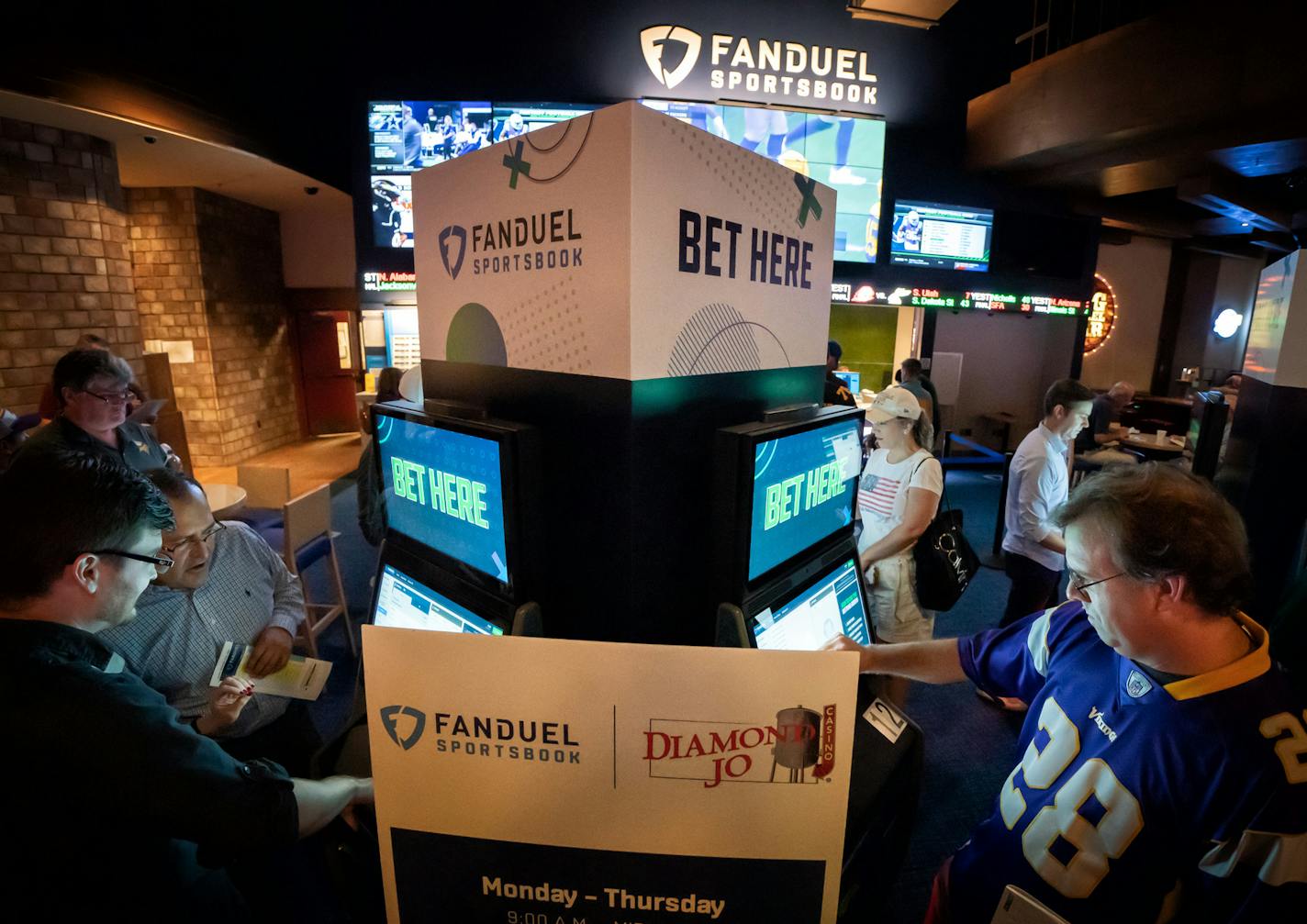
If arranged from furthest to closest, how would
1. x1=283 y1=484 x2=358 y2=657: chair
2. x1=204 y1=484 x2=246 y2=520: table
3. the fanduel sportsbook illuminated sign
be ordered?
1. the fanduel sportsbook illuminated sign
2. x1=204 y1=484 x2=246 y2=520: table
3. x1=283 y1=484 x2=358 y2=657: chair

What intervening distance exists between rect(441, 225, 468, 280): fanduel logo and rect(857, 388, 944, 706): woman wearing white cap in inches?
70.2

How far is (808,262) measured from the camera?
178cm

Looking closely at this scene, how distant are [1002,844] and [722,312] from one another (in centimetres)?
129

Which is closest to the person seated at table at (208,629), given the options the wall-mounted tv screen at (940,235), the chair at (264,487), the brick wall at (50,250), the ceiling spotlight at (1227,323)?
the chair at (264,487)

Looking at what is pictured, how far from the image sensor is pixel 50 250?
521cm

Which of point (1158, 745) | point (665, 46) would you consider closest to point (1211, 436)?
point (1158, 745)

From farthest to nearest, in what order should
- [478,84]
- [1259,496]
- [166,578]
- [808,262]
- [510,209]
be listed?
[478,84] → [1259,496] → [808,262] → [166,578] → [510,209]

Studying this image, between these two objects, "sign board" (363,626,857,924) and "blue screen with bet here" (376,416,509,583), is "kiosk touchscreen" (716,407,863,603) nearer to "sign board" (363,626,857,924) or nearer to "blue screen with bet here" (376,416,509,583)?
"blue screen with bet here" (376,416,509,583)

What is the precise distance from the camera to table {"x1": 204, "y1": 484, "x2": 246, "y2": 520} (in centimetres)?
370

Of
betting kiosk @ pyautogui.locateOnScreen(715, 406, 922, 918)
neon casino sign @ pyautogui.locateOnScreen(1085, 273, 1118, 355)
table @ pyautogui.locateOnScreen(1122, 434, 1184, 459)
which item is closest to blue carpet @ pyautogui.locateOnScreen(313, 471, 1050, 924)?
betting kiosk @ pyautogui.locateOnScreen(715, 406, 922, 918)

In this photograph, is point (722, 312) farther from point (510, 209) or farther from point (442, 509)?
point (442, 509)

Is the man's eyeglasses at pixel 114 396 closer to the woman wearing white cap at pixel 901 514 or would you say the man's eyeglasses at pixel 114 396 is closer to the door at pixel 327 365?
the woman wearing white cap at pixel 901 514

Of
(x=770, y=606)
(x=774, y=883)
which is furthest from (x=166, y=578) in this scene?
(x=774, y=883)

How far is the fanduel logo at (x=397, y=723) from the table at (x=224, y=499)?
3.54 m
